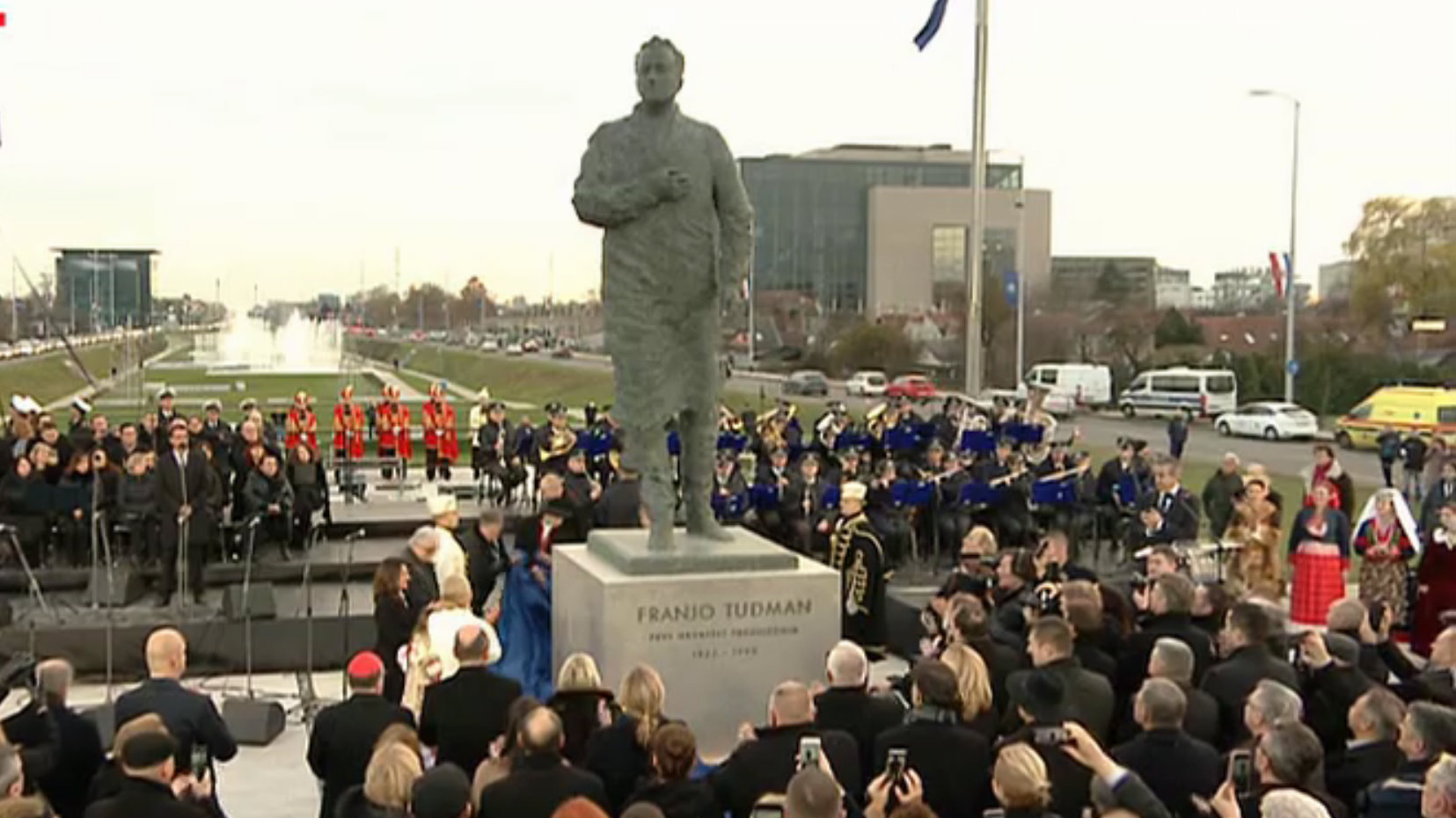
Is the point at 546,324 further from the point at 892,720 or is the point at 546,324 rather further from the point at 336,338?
the point at 892,720

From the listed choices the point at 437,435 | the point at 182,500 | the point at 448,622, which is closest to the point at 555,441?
the point at 182,500

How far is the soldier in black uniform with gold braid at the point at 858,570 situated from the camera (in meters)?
11.4

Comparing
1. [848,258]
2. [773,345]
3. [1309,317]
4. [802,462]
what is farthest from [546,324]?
[802,462]

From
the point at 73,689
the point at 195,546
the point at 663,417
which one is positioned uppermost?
the point at 663,417

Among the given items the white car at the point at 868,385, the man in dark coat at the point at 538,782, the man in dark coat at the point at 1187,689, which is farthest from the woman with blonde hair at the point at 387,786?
the white car at the point at 868,385

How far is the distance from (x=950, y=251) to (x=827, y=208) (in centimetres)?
960

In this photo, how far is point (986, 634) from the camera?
274 inches

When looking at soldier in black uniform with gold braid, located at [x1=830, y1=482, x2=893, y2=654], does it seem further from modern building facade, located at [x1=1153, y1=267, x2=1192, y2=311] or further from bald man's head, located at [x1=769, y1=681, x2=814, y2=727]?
modern building facade, located at [x1=1153, y1=267, x2=1192, y2=311]

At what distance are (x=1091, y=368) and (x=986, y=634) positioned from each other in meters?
44.5

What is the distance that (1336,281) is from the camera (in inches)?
3255

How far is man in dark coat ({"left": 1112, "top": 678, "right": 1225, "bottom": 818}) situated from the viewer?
5262 millimetres

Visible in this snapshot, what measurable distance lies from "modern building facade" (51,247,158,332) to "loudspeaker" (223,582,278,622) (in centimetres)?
2415

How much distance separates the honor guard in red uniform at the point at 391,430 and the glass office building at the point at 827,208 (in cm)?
6866

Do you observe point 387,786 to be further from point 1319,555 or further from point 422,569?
point 1319,555
